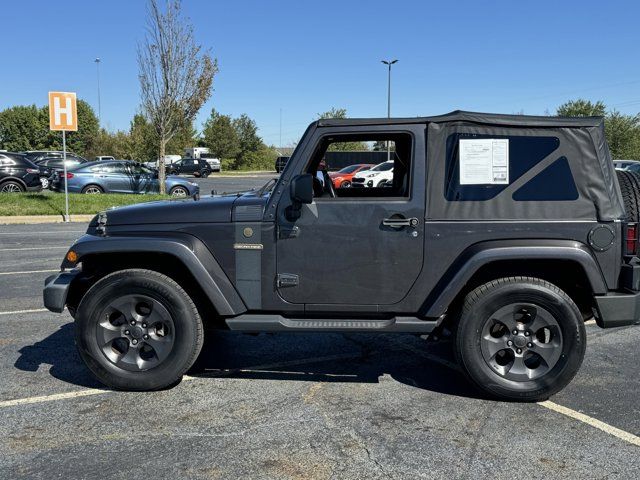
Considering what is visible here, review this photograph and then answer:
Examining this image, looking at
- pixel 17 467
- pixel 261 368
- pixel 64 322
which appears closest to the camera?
pixel 17 467

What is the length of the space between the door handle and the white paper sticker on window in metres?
0.42

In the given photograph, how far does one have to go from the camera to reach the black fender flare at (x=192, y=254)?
3770 mm

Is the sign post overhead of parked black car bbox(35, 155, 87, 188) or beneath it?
overhead

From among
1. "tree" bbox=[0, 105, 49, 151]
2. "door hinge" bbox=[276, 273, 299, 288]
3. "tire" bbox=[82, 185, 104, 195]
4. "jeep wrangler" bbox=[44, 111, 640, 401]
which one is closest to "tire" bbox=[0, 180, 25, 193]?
"tire" bbox=[82, 185, 104, 195]

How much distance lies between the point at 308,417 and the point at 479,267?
147 centimetres

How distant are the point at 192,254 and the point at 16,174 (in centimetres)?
1793

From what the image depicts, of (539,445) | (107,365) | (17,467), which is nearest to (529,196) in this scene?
(539,445)

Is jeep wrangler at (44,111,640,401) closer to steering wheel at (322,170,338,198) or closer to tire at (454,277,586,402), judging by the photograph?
tire at (454,277,586,402)

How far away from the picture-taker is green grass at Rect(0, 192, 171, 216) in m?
15.0

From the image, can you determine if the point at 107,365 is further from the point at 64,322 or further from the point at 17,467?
the point at 64,322

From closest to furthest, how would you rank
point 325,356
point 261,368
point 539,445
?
1. point 539,445
2. point 261,368
3. point 325,356

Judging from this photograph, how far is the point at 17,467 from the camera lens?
292 cm

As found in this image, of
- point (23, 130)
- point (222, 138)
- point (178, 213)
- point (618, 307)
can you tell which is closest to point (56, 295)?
point (178, 213)

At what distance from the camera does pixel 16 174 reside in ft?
61.8
